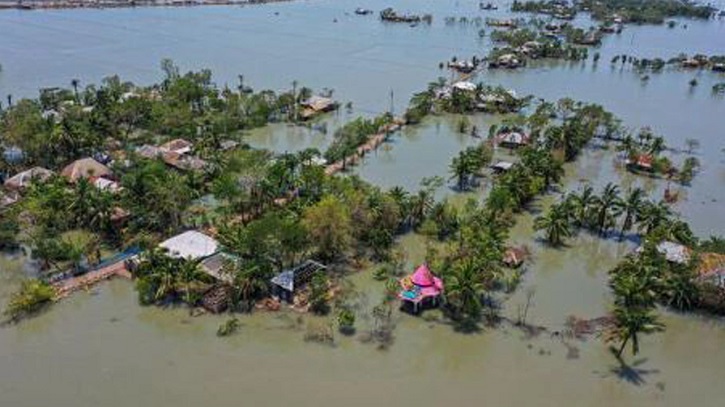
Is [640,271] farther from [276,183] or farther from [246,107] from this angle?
[246,107]

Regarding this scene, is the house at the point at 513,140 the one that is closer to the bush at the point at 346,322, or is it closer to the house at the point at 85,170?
the bush at the point at 346,322

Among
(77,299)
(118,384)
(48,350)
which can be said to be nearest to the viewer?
(118,384)

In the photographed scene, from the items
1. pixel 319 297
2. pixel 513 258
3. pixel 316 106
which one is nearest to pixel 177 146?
pixel 316 106

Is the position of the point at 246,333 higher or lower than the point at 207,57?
lower

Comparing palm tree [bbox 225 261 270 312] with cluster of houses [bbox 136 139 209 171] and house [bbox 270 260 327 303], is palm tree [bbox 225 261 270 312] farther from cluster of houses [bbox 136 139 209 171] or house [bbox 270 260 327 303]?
cluster of houses [bbox 136 139 209 171]

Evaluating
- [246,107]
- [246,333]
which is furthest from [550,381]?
[246,107]

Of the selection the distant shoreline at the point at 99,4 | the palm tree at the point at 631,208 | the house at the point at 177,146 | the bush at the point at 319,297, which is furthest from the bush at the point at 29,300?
the distant shoreline at the point at 99,4

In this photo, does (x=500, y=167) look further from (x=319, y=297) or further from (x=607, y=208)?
(x=319, y=297)
